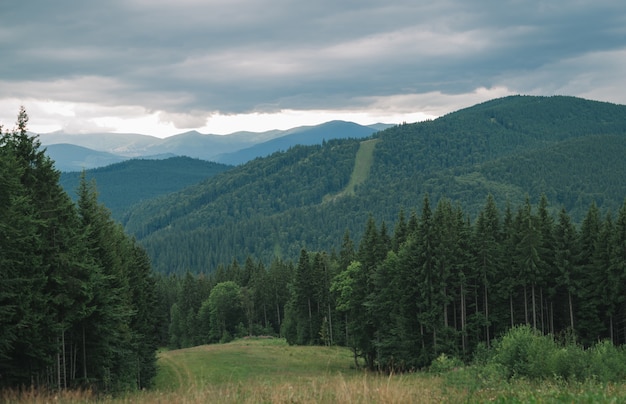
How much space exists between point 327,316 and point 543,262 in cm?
3502

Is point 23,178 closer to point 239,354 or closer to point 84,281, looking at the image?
point 84,281

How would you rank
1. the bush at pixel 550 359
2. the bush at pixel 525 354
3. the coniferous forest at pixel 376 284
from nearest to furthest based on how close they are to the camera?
the coniferous forest at pixel 376 284 < the bush at pixel 550 359 < the bush at pixel 525 354

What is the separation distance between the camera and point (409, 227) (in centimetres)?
5638

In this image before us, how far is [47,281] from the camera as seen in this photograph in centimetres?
2508

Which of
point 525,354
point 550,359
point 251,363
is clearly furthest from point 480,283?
point 550,359

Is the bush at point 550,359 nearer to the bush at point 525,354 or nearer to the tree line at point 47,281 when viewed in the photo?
the bush at point 525,354

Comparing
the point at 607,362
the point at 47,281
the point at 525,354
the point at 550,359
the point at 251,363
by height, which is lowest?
the point at 251,363

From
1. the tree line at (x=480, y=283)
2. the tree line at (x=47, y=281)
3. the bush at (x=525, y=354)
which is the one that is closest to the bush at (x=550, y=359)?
the bush at (x=525, y=354)

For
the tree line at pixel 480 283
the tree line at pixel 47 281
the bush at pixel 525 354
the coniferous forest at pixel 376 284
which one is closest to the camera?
the tree line at pixel 47 281

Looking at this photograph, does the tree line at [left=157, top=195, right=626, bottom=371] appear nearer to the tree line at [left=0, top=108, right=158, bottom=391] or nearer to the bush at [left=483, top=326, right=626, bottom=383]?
the bush at [left=483, top=326, right=626, bottom=383]

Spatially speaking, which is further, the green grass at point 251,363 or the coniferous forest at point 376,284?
the green grass at point 251,363

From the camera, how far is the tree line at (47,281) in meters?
22.3

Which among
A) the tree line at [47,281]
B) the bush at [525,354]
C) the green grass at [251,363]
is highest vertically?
the tree line at [47,281]

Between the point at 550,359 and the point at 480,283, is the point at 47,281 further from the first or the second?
the point at 480,283
